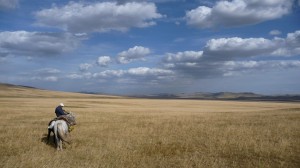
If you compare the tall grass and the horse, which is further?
the horse

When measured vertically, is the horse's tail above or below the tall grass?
above

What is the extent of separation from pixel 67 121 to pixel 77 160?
4.52 m

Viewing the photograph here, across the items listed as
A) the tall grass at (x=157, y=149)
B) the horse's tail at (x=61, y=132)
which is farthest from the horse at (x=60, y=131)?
the tall grass at (x=157, y=149)

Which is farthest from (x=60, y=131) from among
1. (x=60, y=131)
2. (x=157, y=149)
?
(x=157, y=149)

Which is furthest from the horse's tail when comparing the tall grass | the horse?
the tall grass

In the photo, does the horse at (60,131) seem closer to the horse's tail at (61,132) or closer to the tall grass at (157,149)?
the horse's tail at (61,132)

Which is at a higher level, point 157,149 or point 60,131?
point 60,131

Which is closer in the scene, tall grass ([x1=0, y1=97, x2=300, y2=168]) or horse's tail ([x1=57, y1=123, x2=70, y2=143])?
tall grass ([x1=0, y1=97, x2=300, y2=168])

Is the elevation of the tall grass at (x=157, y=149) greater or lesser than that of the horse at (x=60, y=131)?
lesser

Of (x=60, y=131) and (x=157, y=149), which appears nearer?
(x=157, y=149)

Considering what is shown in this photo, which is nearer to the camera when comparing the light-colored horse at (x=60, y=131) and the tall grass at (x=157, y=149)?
the tall grass at (x=157, y=149)

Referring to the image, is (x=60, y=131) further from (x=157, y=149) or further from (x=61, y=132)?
(x=157, y=149)

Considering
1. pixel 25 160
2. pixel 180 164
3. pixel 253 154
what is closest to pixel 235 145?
pixel 253 154

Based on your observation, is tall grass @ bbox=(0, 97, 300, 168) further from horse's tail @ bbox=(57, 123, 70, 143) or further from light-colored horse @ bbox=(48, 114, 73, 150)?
horse's tail @ bbox=(57, 123, 70, 143)
